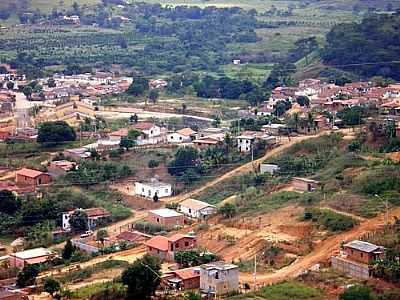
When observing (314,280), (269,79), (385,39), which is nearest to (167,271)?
(314,280)

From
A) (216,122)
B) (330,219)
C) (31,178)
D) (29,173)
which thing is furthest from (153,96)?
(330,219)

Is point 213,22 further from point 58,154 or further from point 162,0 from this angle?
point 58,154

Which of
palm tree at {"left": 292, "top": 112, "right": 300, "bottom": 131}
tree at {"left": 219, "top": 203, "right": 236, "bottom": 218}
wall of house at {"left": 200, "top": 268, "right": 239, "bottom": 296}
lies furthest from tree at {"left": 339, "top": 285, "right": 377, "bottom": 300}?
palm tree at {"left": 292, "top": 112, "right": 300, "bottom": 131}

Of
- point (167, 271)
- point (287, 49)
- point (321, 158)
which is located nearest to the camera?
point (167, 271)

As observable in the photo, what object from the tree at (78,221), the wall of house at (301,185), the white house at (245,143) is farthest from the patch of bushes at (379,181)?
the tree at (78,221)

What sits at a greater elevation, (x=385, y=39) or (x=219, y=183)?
(x=385, y=39)

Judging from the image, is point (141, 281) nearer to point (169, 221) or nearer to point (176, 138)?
point (169, 221)

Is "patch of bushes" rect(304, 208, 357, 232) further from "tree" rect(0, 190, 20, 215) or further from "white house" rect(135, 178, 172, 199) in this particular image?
"tree" rect(0, 190, 20, 215)

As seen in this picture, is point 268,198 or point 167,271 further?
point 268,198
